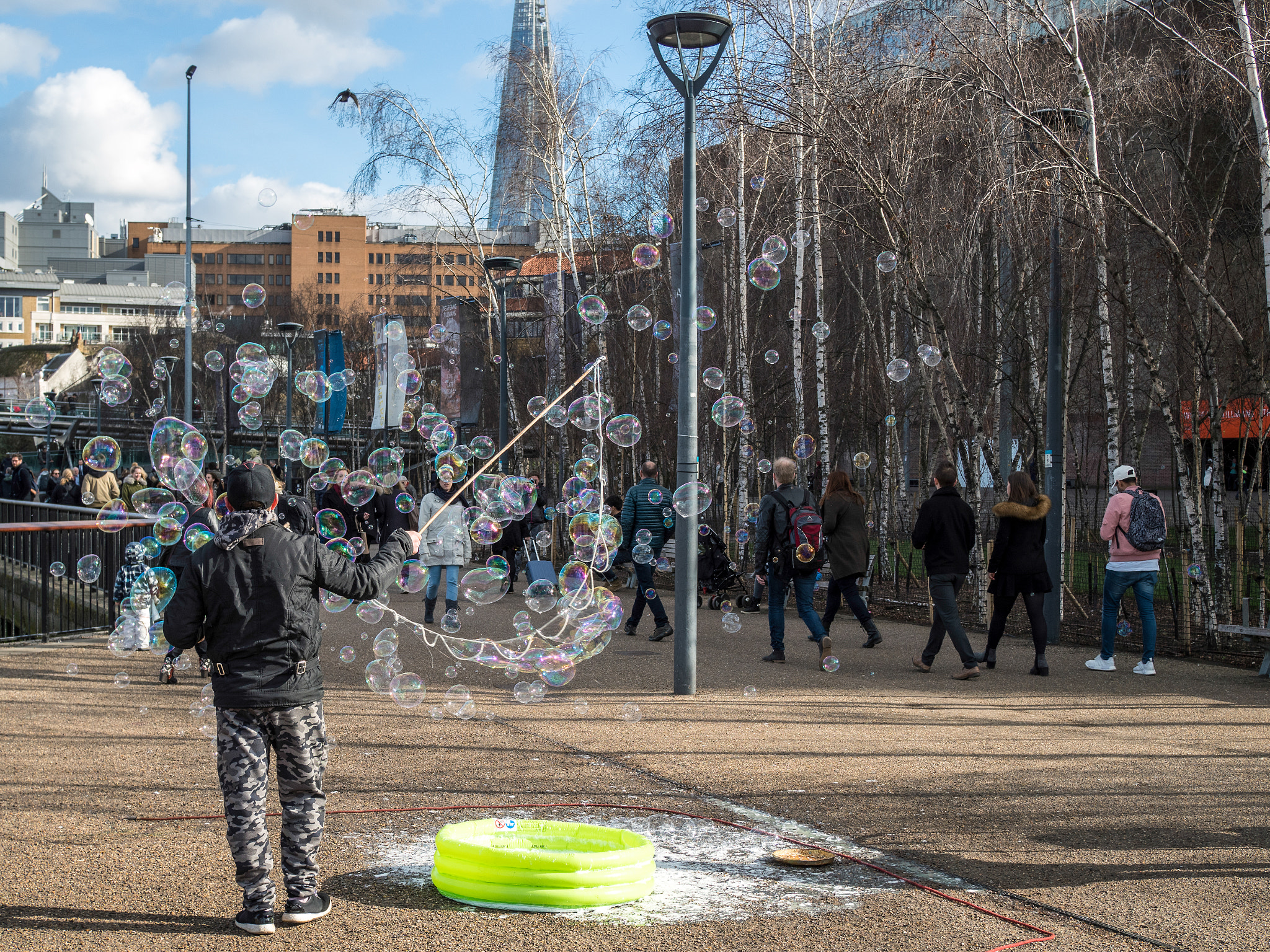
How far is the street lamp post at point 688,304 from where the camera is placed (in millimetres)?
9727

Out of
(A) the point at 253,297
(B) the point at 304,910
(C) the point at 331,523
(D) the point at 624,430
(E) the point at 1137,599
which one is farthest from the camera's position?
(A) the point at 253,297

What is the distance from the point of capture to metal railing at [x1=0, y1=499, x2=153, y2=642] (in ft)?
42.4

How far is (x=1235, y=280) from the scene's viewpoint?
17.1 meters

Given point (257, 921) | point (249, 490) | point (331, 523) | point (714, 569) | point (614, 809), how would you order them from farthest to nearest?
1. point (714, 569)
2. point (331, 523)
3. point (614, 809)
4. point (249, 490)
5. point (257, 921)

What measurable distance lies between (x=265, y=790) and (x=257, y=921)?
459mm

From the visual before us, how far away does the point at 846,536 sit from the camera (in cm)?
1172

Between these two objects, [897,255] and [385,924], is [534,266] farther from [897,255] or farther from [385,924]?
[385,924]

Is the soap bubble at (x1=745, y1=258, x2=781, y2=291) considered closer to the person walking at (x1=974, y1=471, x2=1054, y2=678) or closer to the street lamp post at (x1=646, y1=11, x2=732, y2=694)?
the street lamp post at (x1=646, y1=11, x2=732, y2=694)

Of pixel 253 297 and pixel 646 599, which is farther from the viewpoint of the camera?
pixel 253 297

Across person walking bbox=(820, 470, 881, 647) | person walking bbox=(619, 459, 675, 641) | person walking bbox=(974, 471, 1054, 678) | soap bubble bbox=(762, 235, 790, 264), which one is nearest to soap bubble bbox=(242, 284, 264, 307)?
person walking bbox=(619, 459, 675, 641)

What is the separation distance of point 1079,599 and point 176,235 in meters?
127

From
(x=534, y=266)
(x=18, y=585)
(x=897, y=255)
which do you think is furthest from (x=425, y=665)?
(x=534, y=266)

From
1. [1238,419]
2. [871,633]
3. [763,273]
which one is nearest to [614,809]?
[871,633]

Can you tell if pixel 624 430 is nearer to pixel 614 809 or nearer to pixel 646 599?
pixel 646 599
